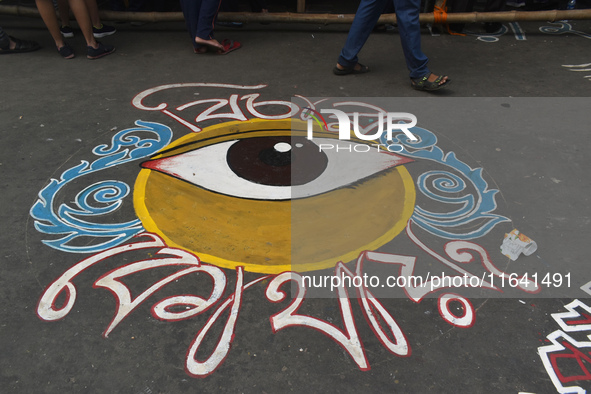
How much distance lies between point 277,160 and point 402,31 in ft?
5.40

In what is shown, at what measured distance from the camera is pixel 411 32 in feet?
11.8

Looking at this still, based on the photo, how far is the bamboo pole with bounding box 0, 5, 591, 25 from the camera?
15.6 feet

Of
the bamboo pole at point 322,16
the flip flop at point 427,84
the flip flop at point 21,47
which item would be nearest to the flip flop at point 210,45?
the bamboo pole at point 322,16

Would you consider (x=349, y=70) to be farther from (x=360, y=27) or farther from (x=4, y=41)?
(x=4, y=41)

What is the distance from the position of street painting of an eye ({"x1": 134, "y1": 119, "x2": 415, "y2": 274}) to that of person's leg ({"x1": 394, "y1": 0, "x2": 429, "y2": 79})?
3.65ft

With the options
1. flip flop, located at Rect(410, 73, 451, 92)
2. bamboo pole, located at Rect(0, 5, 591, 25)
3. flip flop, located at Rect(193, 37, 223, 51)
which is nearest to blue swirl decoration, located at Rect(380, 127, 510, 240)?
flip flop, located at Rect(410, 73, 451, 92)

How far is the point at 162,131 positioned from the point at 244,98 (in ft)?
2.56

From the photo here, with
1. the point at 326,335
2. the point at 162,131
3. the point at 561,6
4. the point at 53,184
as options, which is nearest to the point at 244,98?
the point at 162,131

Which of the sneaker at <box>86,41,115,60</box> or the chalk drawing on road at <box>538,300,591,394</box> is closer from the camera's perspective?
the chalk drawing on road at <box>538,300,591,394</box>

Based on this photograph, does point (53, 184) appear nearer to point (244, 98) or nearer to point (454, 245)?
point (244, 98)

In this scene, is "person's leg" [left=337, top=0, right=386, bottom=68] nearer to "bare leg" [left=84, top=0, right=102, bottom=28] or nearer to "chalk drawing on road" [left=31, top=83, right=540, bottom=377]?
"chalk drawing on road" [left=31, top=83, right=540, bottom=377]

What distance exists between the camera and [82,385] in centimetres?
167

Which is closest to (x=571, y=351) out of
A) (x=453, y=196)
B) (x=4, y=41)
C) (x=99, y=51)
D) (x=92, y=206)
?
(x=453, y=196)

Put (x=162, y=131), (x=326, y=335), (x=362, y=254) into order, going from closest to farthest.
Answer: (x=326, y=335) → (x=362, y=254) → (x=162, y=131)
